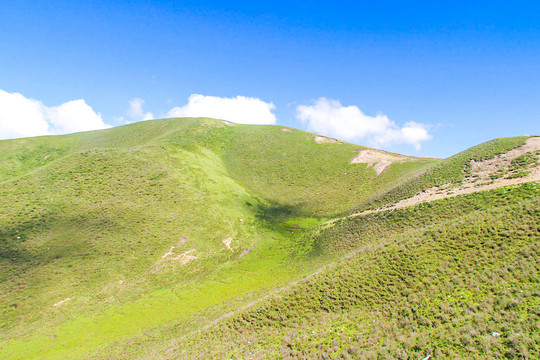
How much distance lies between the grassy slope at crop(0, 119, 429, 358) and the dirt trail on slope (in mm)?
17792

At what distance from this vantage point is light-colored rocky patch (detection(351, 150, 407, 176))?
71250 mm

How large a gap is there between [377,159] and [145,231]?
6728cm

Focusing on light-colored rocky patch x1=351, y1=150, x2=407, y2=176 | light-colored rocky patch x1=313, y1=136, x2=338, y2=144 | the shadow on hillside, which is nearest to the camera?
the shadow on hillside

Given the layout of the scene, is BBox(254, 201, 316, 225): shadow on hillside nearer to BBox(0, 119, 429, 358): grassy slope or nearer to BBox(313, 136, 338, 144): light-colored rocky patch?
BBox(0, 119, 429, 358): grassy slope

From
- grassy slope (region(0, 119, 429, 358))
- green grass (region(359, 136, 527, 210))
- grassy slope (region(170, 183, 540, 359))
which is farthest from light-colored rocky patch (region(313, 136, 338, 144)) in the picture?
grassy slope (region(170, 183, 540, 359))

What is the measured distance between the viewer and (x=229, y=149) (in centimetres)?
9162

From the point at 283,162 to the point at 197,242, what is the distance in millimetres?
47235

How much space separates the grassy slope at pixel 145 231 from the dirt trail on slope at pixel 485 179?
58.4 feet

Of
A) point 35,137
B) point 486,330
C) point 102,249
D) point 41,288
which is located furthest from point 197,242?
point 35,137

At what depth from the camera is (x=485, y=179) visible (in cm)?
3603

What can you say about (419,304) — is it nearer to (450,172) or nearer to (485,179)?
(485,179)

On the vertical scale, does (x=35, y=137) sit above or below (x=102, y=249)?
above

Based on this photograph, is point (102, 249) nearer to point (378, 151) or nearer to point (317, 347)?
point (317, 347)

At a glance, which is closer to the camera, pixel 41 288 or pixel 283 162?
pixel 41 288
